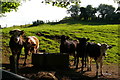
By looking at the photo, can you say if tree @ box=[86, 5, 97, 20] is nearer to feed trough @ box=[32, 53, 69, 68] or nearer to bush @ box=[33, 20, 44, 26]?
bush @ box=[33, 20, 44, 26]

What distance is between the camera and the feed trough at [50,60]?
495 inches

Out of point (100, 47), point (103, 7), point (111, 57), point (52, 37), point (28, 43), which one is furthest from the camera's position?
point (103, 7)

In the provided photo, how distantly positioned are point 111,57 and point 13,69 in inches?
634

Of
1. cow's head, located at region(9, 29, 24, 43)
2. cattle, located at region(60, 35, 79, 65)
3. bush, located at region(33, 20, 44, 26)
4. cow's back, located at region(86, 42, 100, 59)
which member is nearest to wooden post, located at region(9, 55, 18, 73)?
cow's head, located at region(9, 29, 24, 43)

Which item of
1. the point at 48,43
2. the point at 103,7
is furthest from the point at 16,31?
the point at 103,7

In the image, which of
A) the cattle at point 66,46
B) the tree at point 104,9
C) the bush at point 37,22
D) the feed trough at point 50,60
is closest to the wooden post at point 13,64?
the feed trough at point 50,60

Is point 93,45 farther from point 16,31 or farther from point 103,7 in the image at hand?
point 103,7

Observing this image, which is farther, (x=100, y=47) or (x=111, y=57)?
(x=111, y=57)

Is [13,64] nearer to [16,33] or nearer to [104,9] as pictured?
[16,33]

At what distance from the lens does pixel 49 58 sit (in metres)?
12.6

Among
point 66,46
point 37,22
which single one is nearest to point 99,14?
point 37,22

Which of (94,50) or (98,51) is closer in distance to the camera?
(98,51)

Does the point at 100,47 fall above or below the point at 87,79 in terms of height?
above

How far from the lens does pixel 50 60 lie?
12.6 metres
